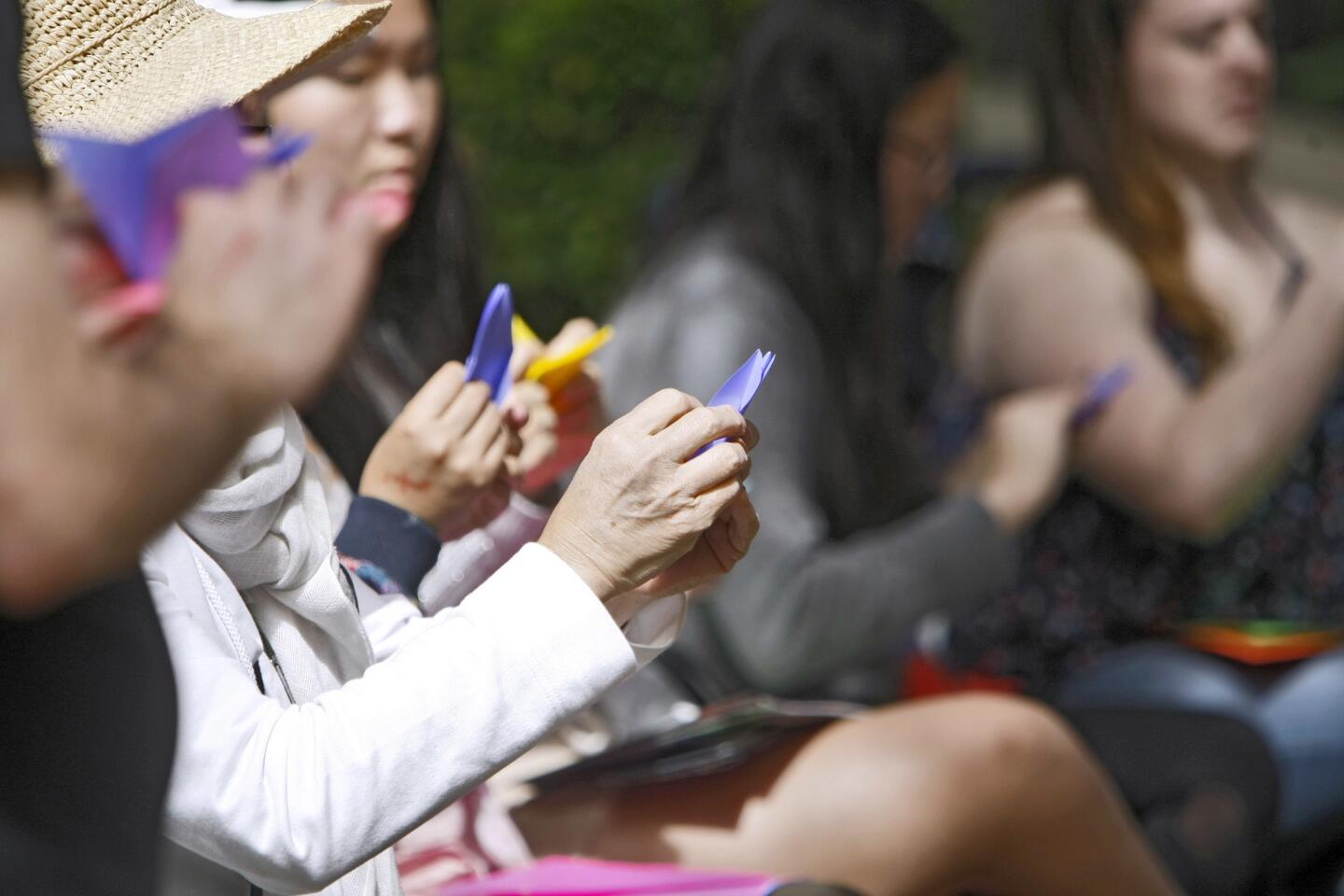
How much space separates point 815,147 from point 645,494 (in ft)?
4.96

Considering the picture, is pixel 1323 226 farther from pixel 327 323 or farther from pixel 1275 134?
pixel 327 323

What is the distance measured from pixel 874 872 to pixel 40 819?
1123mm

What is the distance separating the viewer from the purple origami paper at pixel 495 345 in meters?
1.40

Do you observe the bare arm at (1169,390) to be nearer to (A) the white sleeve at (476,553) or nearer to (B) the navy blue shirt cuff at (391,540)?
(A) the white sleeve at (476,553)

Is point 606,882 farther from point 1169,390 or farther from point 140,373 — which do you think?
point 1169,390

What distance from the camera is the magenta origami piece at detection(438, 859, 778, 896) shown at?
154 centimetres

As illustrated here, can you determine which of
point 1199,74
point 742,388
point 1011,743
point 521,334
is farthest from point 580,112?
point 742,388

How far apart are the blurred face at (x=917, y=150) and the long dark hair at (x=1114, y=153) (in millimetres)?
354

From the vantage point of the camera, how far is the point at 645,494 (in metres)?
1.10

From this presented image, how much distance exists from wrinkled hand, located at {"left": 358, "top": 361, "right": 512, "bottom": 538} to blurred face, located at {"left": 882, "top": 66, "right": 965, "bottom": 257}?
1312 millimetres

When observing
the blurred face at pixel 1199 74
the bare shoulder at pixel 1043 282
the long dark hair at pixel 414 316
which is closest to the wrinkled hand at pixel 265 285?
the long dark hair at pixel 414 316

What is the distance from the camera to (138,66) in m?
1.06

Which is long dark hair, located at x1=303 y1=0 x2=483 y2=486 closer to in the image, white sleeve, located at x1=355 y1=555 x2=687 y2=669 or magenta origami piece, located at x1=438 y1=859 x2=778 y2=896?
white sleeve, located at x1=355 y1=555 x2=687 y2=669

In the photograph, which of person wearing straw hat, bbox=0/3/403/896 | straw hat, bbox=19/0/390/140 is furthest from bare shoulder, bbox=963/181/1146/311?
person wearing straw hat, bbox=0/3/403/896
